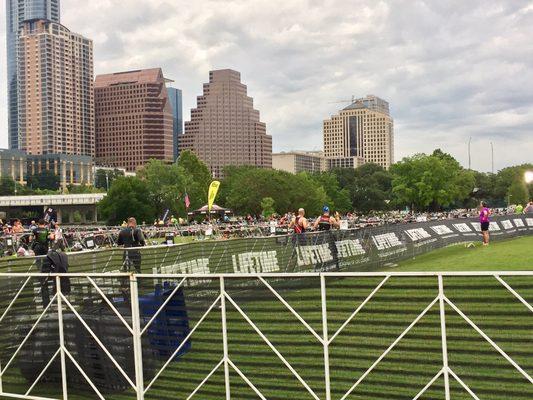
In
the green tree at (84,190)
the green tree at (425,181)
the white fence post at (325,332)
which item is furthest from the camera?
the green tree at (84,190)

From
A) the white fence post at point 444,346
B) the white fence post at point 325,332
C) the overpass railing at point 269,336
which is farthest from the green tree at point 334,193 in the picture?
the white fence post at point 444,346

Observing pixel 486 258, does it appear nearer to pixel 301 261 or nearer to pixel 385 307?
pixel 301 261

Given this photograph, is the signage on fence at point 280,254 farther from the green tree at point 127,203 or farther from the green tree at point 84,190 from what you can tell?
the green tree at point 84,190

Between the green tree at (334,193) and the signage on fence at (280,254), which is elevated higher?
the green tree at (334,193)

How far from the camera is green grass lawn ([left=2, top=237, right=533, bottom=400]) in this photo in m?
5.27

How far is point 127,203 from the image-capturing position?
93062mm

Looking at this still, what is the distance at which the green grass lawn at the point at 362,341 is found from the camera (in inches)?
207

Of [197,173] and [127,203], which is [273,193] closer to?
[197,173]

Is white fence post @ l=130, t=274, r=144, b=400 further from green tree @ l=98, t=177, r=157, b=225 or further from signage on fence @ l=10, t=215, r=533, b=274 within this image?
green tree @ l=98, t=177, r=157, b=225

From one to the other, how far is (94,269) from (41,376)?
541cm

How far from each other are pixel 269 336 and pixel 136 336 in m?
1.60

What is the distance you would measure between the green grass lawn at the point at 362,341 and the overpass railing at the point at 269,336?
0.01 metres

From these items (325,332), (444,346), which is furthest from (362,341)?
(444,346)

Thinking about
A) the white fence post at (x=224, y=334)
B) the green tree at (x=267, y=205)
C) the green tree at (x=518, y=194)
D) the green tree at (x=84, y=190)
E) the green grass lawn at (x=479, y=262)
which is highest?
the green tree at (x=84, y=190)
